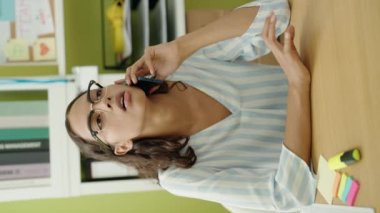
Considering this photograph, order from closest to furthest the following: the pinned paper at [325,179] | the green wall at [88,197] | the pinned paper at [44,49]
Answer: the pinned paper at [325,179]
the pinned paper at [44,49]
the green wall at [88,197]

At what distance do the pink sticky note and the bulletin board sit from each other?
1.35 m

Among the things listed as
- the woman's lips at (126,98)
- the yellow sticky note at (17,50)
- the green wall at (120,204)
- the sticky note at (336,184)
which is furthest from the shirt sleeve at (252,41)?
the green wall at (120,204)

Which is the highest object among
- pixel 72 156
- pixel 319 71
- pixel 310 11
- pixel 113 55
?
pixel 310 11

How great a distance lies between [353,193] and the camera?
0.68m

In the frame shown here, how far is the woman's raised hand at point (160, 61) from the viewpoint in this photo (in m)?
1.20

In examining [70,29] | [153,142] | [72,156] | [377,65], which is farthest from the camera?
[70,29]

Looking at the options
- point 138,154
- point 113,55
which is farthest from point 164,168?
point 113,55

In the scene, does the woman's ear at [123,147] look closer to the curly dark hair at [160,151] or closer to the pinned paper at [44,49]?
the curly dark hair at [160,151]

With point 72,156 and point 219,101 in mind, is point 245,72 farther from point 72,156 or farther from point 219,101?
point 72,156

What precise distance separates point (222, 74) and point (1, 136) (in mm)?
862

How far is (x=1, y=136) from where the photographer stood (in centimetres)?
161

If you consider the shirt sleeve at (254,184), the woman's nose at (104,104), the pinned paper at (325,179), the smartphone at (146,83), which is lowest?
the shirt sleeve at (254,184)

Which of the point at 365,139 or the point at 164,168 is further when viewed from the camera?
the point at 164,168

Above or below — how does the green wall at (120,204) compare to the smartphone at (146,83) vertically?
below
